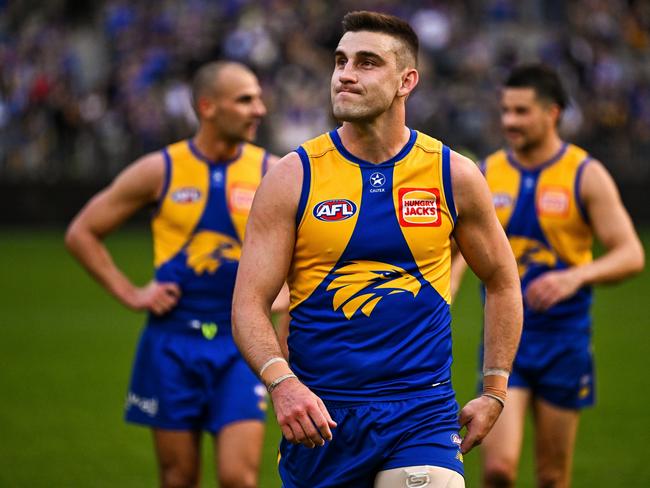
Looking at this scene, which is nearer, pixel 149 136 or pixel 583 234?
pixel 583 234

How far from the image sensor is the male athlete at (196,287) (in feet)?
21.5

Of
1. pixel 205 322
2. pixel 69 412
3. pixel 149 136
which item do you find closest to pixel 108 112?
pixel 149 136

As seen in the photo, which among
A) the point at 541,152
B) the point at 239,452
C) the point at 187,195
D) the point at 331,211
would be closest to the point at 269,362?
the point at 331,211

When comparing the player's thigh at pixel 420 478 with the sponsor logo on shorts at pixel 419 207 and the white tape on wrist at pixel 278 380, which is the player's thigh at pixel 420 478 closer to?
the white tape on wrist at pixel 278 380

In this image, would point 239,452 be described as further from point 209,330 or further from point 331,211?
point 331,211

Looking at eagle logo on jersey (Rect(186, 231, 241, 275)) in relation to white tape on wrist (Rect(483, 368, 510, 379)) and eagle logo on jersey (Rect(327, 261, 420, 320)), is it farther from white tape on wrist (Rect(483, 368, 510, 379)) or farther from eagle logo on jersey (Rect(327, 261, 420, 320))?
white tape on wrist (Rect(483, 368, 510, 379))

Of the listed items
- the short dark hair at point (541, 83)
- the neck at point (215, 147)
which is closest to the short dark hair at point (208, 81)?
the neck at point (215, 147)

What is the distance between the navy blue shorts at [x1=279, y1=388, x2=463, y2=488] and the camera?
14.9 ft

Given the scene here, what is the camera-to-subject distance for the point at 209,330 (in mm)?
6707

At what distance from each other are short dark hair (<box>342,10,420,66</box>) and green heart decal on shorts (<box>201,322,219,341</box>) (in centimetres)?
243

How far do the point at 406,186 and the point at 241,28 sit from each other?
69.4 ft

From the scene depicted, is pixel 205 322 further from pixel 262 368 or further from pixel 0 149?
pixel 0 149

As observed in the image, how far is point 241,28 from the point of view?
2523 cm

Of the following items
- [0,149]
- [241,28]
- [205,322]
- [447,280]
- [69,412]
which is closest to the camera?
[447,280]
